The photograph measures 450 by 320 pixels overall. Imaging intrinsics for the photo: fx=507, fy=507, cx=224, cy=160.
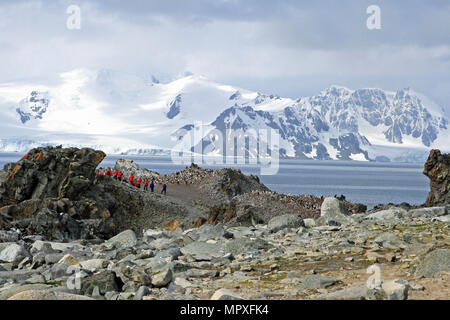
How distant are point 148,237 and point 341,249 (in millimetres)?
11503

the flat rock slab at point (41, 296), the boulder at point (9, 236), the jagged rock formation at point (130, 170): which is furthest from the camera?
the jagged rock formation at point (130, 170)

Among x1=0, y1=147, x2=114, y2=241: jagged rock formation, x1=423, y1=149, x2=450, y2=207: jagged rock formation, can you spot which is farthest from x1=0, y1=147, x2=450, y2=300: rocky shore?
x1=423, y1=149, x2=450, y2=207: jagged rock formation

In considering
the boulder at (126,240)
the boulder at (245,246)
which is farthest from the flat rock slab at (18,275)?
the boulder at (126,240)

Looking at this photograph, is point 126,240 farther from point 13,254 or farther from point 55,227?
point 55,227

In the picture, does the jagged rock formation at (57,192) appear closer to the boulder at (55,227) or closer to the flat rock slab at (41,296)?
the boulder at (55,227)

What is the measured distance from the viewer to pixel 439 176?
41.6 metres

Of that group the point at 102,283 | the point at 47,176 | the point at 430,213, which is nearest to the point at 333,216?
the point at 430,213

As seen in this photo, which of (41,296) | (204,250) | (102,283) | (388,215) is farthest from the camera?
(388,215)

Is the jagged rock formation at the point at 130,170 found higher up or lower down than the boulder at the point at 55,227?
higher up

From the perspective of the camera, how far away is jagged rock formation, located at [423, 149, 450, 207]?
41.2 meters

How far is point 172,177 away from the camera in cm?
6272

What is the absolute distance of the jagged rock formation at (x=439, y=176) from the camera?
135 feet
